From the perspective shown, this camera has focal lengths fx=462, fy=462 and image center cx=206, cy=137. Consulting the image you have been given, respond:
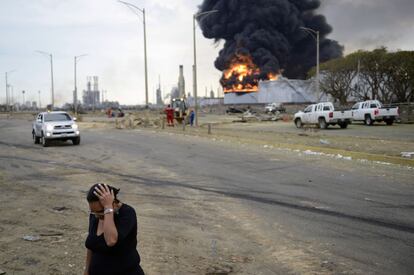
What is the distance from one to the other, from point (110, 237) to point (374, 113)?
115 ft

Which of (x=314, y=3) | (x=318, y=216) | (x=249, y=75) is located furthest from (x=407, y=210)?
(x=314, y=3)

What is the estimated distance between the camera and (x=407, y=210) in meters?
8.06

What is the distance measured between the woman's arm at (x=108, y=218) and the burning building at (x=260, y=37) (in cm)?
9779

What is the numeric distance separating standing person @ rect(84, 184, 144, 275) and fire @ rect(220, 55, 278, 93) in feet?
329

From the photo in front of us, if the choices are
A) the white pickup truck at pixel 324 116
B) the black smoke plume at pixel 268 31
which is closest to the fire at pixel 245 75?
the black smoke plume at pixel 268 31

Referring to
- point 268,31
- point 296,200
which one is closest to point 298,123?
point 296,200

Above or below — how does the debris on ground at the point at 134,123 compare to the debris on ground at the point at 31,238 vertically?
above

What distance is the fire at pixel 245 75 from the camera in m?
103

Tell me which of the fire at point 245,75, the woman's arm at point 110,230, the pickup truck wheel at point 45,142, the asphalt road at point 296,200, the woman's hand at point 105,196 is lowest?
the asphalt road at point 296,200

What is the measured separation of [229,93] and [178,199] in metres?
101

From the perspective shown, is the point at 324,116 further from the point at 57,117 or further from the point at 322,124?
the point at 57,117

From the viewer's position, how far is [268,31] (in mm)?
99625

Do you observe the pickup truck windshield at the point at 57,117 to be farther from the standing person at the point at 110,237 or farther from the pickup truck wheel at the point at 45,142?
the standing person at the point at 110,237

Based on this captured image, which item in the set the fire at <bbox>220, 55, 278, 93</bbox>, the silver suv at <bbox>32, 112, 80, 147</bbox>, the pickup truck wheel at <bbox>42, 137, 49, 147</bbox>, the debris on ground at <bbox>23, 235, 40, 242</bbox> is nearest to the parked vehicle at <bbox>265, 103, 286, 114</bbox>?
the fire at <bbox>220, 55, 278, 93</bbox>
